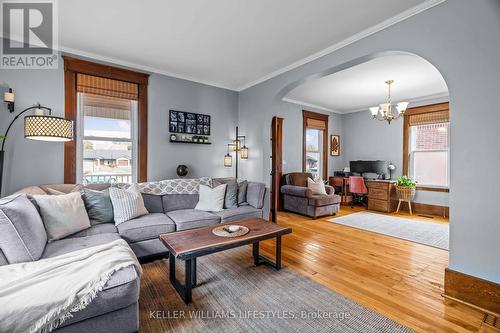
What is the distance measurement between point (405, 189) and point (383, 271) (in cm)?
350

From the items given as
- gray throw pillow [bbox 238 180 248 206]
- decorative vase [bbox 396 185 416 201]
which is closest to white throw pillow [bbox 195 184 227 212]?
gray throw pillow [bbox 238 180 248 206]

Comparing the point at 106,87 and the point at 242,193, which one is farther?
the point at 242,193

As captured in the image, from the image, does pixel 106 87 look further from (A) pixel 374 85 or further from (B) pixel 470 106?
(A) pixel 374 85

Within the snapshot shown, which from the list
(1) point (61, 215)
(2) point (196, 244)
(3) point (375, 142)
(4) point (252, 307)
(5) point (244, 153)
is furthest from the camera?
(3) point (375, 142)

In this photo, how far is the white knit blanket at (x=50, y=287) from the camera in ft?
3.80

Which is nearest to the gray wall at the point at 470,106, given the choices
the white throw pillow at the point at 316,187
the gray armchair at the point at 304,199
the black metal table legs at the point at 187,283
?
the black metal table legs at the point at 187,283

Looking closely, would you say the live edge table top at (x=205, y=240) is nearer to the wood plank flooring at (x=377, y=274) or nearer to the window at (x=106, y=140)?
the wood plank flooring at (x=377, y=274)

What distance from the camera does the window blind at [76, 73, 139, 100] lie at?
3.28m

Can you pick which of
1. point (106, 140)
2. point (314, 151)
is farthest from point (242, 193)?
point (314, 151)

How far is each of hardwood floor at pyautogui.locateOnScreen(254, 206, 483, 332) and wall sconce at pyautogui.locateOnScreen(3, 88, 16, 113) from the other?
11.9ft

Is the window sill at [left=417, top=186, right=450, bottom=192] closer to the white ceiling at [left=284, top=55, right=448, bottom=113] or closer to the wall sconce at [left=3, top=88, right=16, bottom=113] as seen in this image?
the white ceiling at [left=284, top=55, right=448, bottom=113]

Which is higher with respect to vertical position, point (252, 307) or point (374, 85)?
point (374, 85)

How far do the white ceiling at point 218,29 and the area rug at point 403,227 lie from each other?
3.04 meters

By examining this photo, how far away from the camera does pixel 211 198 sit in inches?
136
